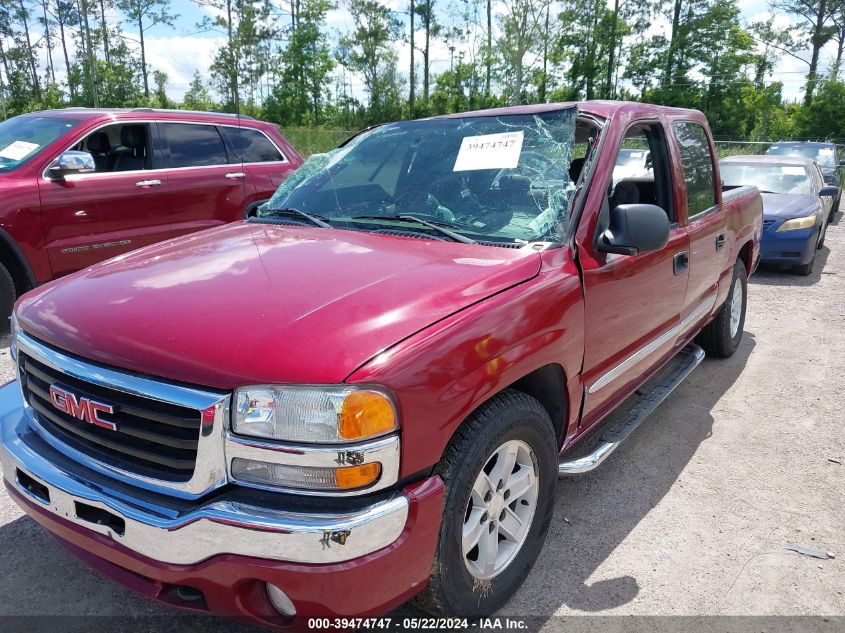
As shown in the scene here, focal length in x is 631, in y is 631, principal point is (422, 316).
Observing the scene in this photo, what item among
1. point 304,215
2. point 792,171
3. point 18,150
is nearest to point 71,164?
A: point 18,150

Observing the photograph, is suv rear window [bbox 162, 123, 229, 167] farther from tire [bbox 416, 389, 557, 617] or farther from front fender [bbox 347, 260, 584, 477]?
tire [bbox 416, 389, 557, 617]

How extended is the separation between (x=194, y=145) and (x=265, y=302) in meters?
5.31

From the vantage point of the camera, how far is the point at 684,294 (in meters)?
3.62

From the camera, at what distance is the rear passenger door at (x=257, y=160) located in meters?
6.93

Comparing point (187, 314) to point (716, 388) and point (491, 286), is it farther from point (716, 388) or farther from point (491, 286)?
point (716, 388)

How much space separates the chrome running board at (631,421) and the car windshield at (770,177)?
19.5 feet

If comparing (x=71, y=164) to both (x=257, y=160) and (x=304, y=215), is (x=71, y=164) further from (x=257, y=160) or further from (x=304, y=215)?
(x=304, y=215)

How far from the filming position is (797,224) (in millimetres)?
8266

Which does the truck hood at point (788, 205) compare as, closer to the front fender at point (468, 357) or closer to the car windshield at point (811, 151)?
the front fender at point (468, 357)

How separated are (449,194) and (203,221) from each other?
14.4 feet

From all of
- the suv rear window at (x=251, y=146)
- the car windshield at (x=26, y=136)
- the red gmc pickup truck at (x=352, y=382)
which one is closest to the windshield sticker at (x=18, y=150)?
the car windshield at (x=26, y=136)

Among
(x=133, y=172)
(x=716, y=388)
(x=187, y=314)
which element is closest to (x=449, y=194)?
(x=187, y=314)

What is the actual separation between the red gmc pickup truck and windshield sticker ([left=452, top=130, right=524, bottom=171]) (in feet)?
0.05

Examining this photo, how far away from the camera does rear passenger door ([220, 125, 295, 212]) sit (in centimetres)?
693
